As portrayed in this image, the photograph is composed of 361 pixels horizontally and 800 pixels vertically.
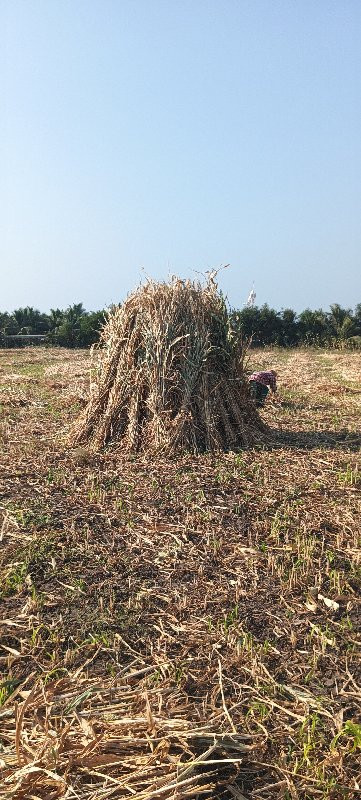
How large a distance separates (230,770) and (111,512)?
3159 mm

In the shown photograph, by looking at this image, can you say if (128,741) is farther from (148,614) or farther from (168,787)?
(148,614)

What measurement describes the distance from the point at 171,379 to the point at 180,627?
4437mm

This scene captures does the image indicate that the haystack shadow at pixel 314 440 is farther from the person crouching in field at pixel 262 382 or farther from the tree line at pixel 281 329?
the tree line at pixel 281 329

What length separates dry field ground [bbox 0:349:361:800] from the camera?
2.58 meters

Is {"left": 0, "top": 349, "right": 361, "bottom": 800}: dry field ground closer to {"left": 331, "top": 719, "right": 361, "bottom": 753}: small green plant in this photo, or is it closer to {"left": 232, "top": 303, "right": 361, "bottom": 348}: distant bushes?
{"left": 331, "top": 719, "right": 361, "bottom": 753}: small green plant

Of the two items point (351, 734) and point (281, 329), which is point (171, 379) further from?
point (281, 329)

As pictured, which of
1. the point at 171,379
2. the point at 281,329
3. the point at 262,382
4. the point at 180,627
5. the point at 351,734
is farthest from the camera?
the point at 281,329

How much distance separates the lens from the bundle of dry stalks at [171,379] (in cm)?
788

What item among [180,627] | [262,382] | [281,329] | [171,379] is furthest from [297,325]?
[180,627]

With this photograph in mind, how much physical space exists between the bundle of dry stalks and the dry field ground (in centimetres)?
57

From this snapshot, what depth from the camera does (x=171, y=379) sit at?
7871 millimetres

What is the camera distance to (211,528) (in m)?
5.27

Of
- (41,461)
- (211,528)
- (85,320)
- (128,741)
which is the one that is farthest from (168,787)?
(85,320)

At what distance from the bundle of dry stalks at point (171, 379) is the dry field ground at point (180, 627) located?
1.87 ft
